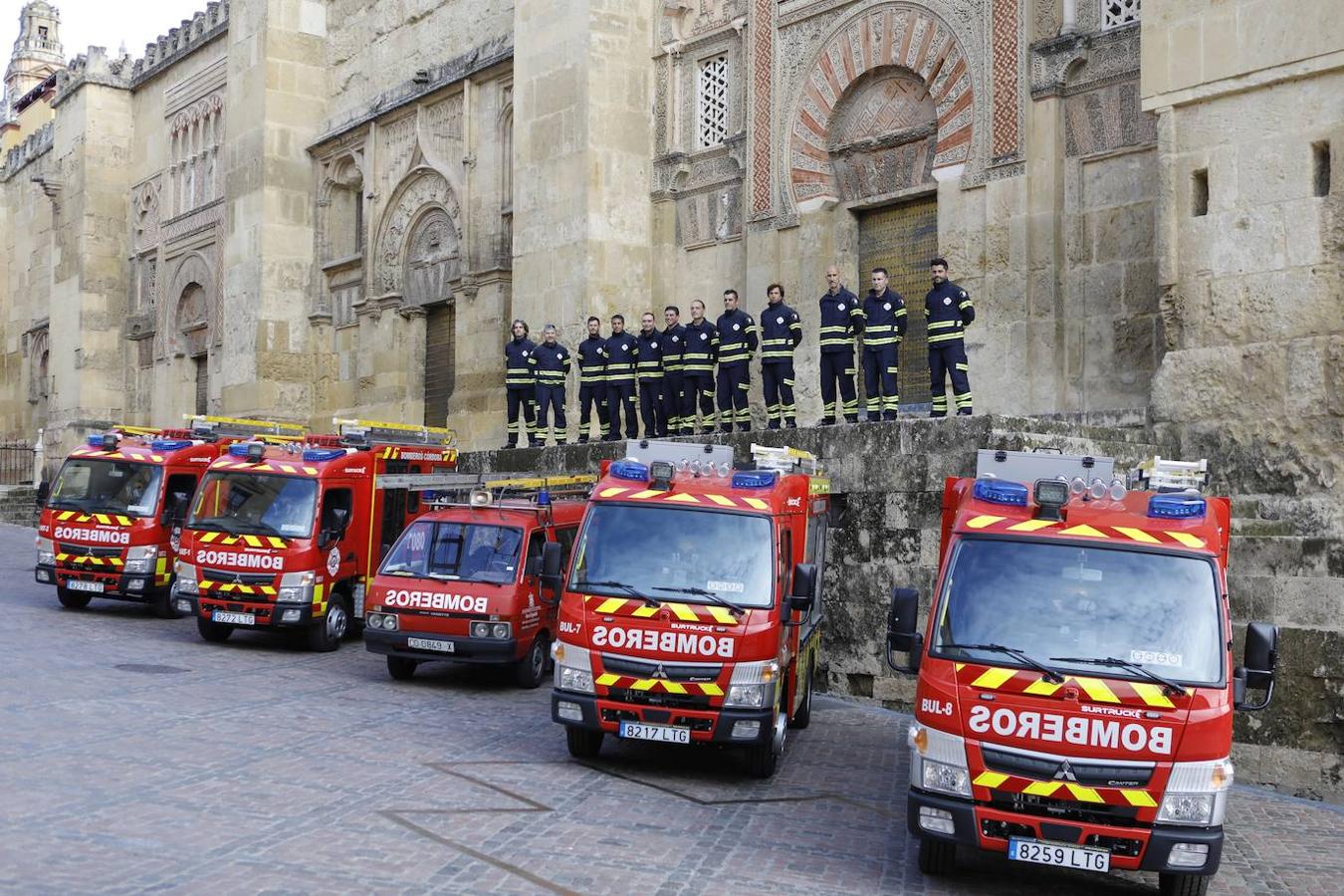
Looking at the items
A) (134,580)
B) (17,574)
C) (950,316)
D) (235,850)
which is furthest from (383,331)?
(235,850)

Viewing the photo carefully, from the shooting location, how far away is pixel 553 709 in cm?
894

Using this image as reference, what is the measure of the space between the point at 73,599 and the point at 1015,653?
13.3 m

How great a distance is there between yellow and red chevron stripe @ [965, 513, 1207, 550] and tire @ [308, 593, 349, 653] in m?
8.50

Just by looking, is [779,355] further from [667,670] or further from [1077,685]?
[1077,685]

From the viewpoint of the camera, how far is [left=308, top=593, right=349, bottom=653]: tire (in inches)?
547

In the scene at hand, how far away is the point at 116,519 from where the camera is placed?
15.9 m

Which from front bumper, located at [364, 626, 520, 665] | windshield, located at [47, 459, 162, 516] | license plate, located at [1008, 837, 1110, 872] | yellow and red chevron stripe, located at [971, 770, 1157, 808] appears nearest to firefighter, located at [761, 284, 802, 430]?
front bumper, located at [364, 626, 520, 665]

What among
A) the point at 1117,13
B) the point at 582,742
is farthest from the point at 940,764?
the point at 1117,13

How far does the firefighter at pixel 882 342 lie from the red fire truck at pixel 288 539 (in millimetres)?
4765

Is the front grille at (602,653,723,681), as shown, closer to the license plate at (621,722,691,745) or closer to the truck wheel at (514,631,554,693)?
the license plate at (621,722,691,745)

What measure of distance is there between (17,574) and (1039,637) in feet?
58.5

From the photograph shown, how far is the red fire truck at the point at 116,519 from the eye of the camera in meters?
15.8

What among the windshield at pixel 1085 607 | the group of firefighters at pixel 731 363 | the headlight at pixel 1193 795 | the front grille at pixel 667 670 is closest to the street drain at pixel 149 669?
the front grille at pixel 667 670

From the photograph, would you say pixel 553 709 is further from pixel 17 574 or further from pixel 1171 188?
pixel 17 574
